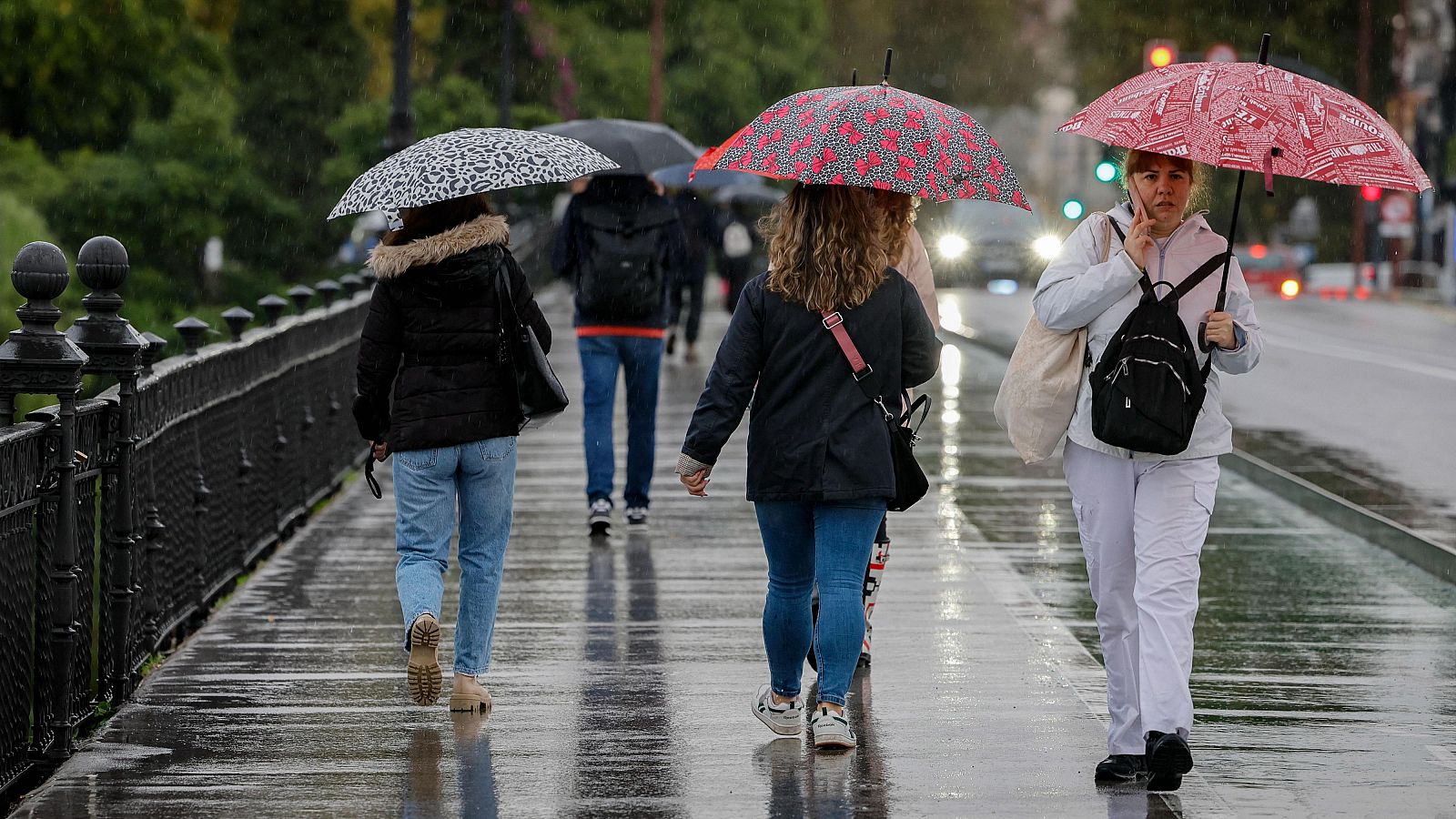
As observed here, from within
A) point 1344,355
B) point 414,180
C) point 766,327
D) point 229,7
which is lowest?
point 1344,355

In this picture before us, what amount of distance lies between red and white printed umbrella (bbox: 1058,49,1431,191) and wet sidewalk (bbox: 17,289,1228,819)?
5.54 ft

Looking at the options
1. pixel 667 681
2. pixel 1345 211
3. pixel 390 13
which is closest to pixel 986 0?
pixel 1345 211

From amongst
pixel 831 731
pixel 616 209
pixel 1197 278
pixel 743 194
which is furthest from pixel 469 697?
pixel 743 194

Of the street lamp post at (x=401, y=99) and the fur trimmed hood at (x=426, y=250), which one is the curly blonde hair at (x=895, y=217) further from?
the street lamp post at (x=401, y=99)

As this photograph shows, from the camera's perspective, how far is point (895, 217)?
6.02 m

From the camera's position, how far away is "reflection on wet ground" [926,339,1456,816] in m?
5.70

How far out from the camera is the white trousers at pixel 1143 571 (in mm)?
5457

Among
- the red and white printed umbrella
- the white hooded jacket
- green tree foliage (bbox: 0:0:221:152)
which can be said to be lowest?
the white hooded jacket

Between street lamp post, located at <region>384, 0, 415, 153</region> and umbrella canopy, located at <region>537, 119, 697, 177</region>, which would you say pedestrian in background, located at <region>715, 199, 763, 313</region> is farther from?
umbrella canopy, located at <region>537, 119, 697, 177</region>

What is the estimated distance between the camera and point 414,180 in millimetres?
6148

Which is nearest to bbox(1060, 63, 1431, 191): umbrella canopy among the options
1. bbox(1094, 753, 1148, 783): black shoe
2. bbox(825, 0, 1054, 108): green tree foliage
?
bbox(1094, 753, 1148, 783): black shoe

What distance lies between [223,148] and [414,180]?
125 ft

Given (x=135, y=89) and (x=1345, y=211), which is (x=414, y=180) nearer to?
(x=135, y=89)

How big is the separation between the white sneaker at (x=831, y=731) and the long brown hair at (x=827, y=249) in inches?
45.8
